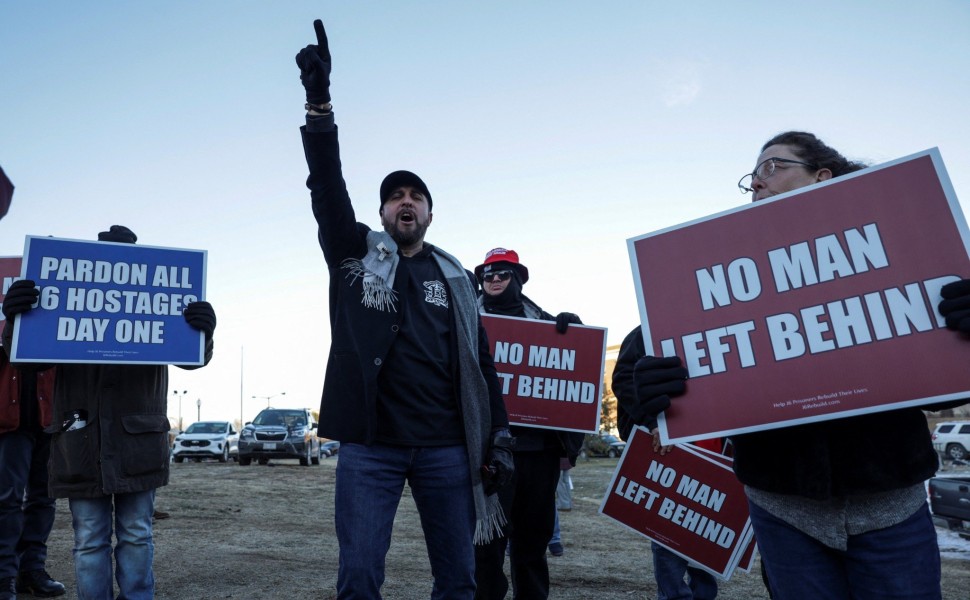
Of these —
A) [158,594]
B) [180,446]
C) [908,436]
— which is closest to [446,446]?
[908,436]

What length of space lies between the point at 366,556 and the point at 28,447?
2800mm

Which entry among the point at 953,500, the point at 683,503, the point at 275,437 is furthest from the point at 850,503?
the point at 275,437

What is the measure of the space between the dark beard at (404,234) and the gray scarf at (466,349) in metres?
0.08

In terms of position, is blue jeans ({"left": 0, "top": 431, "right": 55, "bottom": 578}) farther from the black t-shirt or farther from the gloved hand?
the gloved hand

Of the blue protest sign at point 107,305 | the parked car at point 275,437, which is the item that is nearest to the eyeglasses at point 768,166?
the blue protest sign at point 107,305

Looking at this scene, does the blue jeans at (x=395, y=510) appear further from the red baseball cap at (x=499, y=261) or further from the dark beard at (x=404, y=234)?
the red baseball cap at (x=499, y=261)

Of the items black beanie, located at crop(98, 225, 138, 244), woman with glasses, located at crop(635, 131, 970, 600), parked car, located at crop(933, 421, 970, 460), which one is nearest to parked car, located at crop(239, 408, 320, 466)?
black beanie, located at crop(98, 225, 138, 244)

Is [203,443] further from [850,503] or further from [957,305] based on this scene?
[957,305]

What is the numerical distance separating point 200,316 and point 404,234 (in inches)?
51.8

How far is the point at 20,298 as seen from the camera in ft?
11.2

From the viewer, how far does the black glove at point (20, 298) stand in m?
3.39

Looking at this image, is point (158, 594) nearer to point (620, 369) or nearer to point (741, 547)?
point (620, 369)

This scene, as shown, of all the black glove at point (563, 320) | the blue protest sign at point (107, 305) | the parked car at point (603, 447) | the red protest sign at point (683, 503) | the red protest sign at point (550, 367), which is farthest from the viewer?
the parked car at point (603, 447)

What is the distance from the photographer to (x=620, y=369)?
12.5 ft
